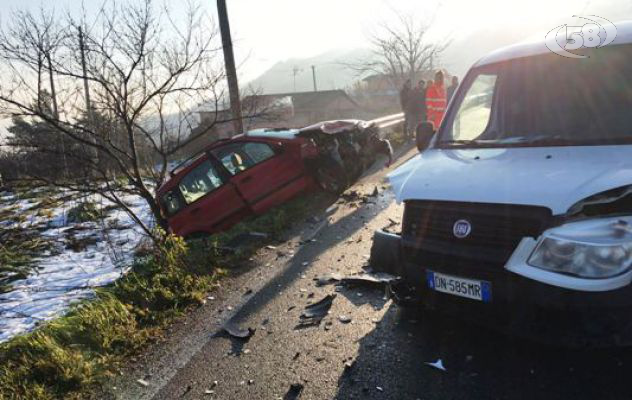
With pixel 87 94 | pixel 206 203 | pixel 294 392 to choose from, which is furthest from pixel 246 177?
pixel 294 392

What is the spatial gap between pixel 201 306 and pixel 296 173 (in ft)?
12.5

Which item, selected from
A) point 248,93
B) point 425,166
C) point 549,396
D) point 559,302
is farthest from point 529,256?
point 248,93

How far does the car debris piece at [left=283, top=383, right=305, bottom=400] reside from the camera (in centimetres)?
310

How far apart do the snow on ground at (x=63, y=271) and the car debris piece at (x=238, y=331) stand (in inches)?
84.4

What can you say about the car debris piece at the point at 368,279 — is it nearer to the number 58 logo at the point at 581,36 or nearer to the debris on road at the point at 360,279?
the debris on road at the point at 360,279

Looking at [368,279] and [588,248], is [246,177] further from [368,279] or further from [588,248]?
[588,248]

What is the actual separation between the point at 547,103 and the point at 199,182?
5.94m

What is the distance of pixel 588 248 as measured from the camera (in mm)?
2520

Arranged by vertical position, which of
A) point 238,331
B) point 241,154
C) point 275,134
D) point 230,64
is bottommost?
point 238,331

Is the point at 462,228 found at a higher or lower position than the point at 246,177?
higher

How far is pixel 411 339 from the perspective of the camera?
11.7ft

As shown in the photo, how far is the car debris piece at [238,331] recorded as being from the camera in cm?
403

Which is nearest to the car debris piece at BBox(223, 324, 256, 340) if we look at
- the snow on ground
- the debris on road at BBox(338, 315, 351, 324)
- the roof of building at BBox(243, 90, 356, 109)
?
the debris on road at BBox(338, 315, 351, 324)

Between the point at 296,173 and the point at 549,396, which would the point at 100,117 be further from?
the point at 549,396
